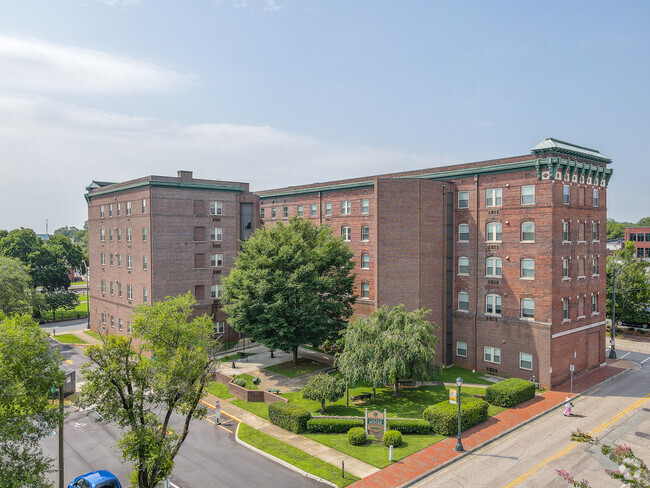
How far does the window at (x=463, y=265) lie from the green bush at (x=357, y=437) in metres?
19.0

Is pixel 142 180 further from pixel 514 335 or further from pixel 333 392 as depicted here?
pixel 514 335

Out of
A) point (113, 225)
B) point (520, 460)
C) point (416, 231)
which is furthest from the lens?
point (113, 225)

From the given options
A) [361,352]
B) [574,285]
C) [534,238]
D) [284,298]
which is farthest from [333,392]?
[574,285]

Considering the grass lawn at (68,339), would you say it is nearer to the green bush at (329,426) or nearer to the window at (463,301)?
the green bush at (329,426)

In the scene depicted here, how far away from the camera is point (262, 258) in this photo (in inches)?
1400

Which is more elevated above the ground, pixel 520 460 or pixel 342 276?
pixel 342 276

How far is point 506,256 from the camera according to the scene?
3581 centimetres

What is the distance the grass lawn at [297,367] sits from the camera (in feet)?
122

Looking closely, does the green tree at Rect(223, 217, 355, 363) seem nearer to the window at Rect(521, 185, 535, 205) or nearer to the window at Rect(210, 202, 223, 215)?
the window at Rect(210, 202, 223, 215)

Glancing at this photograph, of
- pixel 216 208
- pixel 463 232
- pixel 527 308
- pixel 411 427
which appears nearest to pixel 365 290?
pixel 463 232

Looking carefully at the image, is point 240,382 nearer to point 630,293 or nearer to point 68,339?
point 68,339

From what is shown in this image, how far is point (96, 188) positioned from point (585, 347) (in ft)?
178

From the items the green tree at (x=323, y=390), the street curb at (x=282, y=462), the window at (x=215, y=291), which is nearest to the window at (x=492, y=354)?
the green tree at (x=323, y=390)

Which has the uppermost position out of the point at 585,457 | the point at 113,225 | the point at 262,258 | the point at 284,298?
the point at 113,225
